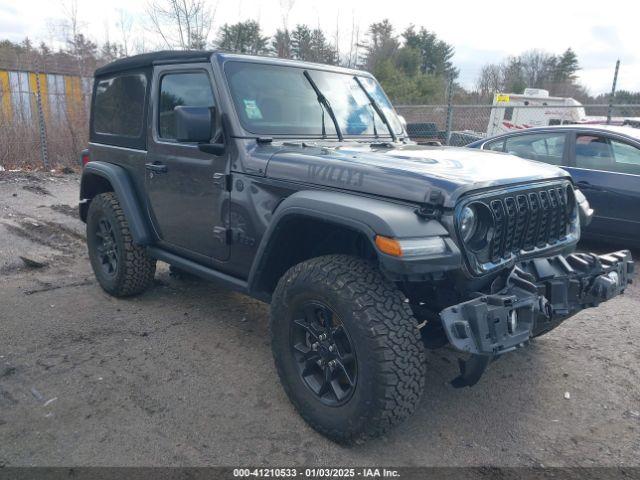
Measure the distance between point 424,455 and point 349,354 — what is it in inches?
25.4

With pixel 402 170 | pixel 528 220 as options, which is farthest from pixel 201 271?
pixel 528 220

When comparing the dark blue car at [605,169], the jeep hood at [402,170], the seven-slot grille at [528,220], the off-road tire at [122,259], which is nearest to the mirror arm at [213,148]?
the jeep hood at [402,170]

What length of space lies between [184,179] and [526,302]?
96.4 inches

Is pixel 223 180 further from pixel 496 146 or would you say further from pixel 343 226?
pixel 496 146

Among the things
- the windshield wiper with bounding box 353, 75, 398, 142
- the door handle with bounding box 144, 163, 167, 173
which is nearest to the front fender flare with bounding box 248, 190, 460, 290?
the door handle with bounding box 144, 163, 167, 173

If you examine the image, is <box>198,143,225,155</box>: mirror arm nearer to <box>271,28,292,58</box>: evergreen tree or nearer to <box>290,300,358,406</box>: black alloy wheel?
<box>290,300,358,406</box>: black alloy wheel

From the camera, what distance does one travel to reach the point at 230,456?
8.81ft

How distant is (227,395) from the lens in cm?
327

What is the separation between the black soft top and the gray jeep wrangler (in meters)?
0.02

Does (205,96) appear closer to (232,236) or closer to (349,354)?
(232,236)

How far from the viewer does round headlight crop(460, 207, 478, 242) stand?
260 centimetres

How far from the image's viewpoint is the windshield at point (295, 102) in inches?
140

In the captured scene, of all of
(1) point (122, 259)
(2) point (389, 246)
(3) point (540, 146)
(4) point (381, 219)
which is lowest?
(1) point (122, 259)

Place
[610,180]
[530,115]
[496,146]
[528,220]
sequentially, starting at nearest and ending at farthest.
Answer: [528,220]
[610,180]
[496,146]
[530,115]
